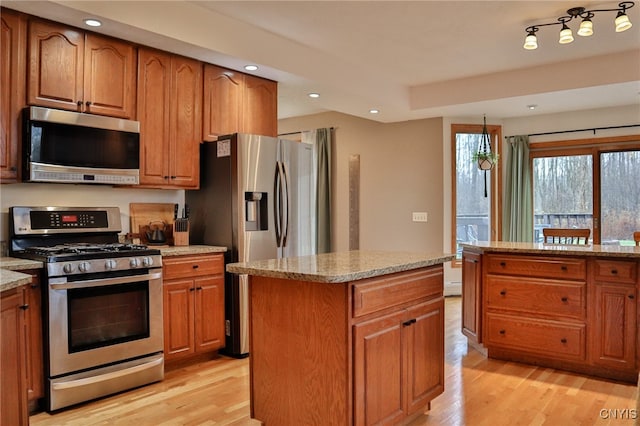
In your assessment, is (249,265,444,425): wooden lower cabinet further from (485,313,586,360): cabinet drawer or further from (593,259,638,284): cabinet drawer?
(593,259,638,284): cabinet drawer

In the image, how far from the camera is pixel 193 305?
3506mm

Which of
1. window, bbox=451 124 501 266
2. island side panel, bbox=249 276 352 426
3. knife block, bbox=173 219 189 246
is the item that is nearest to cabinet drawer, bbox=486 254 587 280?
island side panel, bbox=249 276 352 426

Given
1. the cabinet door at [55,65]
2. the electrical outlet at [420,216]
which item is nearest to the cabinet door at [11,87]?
the cabinet door at [55,65]

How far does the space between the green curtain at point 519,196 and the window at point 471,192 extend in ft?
0.53

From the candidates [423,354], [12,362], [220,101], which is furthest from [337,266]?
[220,101]

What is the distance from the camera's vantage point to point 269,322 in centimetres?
→ 233

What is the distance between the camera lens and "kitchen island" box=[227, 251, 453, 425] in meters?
2.08

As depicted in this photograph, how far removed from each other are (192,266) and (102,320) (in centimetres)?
74

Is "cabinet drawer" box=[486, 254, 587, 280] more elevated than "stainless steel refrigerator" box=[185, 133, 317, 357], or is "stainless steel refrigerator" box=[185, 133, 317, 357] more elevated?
"stainless steel refrigerator" box=[185, 133, 317, 357]

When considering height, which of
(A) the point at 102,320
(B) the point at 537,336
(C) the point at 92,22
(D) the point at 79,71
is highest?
(C) the point at 92,22

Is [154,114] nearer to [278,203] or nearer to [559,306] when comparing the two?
[278,203]

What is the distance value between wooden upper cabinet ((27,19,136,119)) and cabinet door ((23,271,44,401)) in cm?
115

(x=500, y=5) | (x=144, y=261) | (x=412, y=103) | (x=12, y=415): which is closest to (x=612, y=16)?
(x=500, y=5)

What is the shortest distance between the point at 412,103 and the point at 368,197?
62.5 inches
